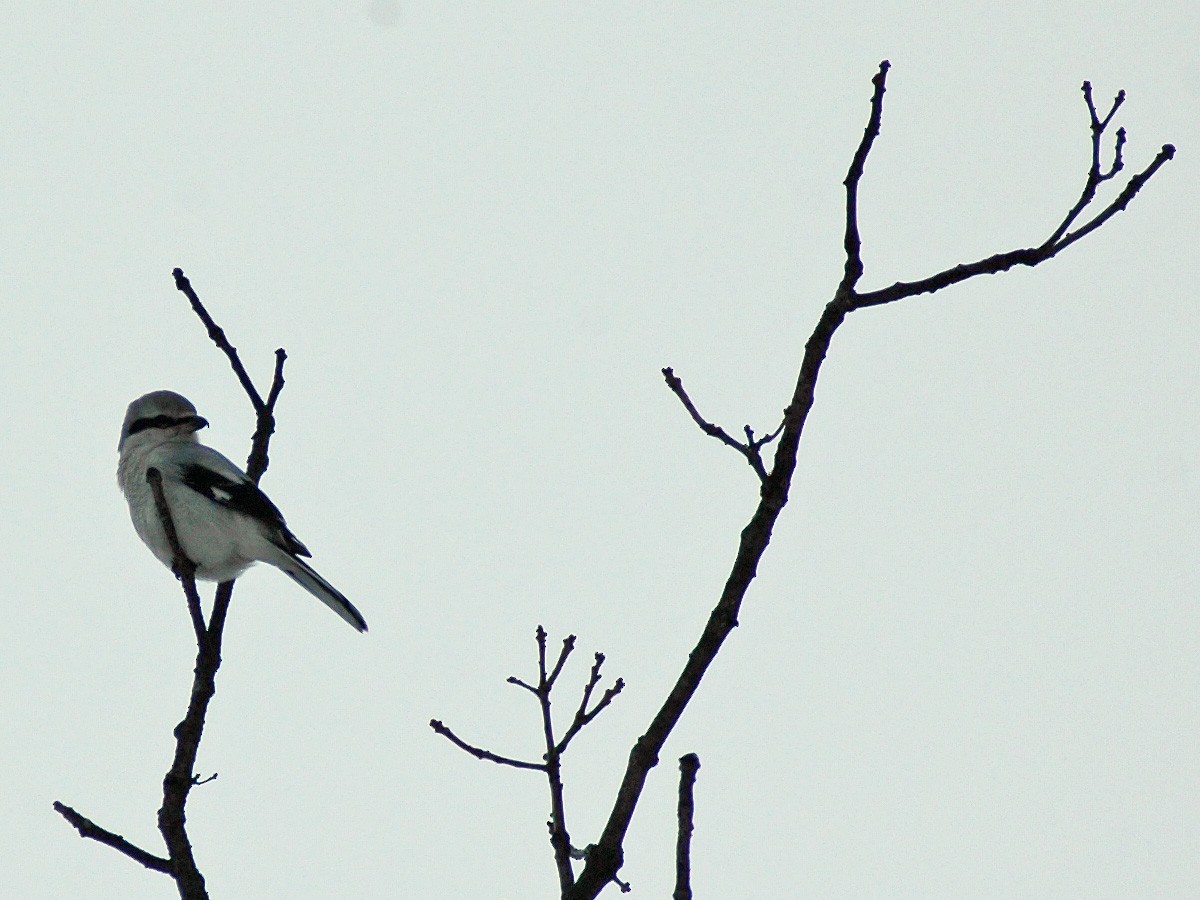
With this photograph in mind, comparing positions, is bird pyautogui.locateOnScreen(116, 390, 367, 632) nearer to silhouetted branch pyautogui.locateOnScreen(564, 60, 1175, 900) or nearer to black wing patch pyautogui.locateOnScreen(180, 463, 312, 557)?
black wing patch pyautogui.locateOnScreen(180, 463, 312, 557)

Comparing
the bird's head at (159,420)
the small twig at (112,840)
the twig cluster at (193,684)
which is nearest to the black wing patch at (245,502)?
the bird's head at (159,420)

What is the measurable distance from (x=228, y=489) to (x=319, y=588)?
0.78 metres

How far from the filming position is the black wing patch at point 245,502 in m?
6.15

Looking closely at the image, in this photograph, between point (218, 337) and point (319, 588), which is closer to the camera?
point (218, 337)

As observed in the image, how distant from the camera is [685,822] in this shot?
2.34 metres

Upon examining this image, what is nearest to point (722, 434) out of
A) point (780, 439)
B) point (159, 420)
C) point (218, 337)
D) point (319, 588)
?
point (780, 439)

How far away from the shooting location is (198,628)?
366 centimetres

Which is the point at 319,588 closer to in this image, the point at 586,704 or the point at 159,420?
the point at 159,420

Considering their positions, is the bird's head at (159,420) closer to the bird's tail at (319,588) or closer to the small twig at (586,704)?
the bird's tail at (319,588)

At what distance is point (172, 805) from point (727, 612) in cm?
163

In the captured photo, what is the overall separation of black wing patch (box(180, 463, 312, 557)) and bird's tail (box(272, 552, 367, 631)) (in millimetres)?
70

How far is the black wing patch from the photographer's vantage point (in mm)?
6148

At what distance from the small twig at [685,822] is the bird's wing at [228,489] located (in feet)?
12.4

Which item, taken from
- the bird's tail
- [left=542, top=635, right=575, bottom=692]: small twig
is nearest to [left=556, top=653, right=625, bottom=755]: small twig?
[left=542, top=635, right=575, bottom=692]: small twig
